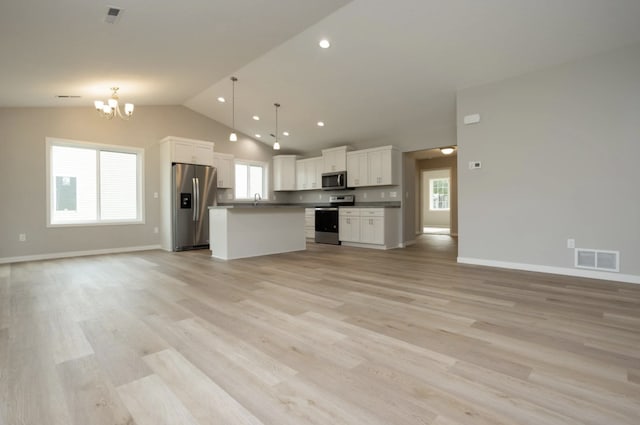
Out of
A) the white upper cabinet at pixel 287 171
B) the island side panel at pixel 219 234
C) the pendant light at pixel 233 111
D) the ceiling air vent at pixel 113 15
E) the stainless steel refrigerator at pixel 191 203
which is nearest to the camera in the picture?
the ceiling air vent at pixel 113 15

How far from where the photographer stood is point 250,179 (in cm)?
862

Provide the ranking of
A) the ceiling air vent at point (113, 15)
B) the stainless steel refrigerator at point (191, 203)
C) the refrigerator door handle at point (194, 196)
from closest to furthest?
the ceiling air vent at point (113, 15) → the stainless steel refrigerator at point (191, 203) → the refrigerator door handle at point (194, 196)

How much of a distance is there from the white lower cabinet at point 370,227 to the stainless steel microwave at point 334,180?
0.66m

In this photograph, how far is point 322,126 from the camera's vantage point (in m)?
7.12

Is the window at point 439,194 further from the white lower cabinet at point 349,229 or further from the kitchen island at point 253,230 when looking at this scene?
the kitchen island at point 253,230

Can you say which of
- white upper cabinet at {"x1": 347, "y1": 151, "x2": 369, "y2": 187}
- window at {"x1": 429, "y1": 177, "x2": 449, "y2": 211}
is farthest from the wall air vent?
window at {"x1": 429, "y1": 177, "x2": 449, "y2": 211}

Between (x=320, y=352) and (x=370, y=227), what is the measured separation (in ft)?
16.4

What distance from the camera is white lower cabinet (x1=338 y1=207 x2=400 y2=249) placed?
6580 millimetres

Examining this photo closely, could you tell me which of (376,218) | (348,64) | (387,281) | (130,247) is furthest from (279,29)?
(130,247)

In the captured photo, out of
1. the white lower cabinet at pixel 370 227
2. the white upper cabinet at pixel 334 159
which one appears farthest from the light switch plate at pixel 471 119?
the white upper cabinet at pixel 334 159

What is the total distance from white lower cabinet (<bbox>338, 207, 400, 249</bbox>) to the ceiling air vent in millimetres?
5152

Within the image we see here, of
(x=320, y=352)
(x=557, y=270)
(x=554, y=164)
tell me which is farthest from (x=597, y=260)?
(x=320, y=352)

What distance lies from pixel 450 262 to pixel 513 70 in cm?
290

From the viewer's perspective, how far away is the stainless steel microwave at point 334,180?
7.54 m
